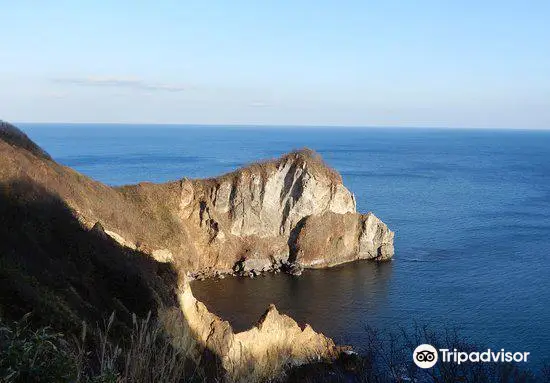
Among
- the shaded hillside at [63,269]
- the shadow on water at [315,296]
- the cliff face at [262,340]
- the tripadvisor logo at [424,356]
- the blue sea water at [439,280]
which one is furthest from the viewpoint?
the shadow on water at [315,296]

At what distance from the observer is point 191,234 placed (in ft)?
207

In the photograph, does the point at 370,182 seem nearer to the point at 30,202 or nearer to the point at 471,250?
the point at 471,250

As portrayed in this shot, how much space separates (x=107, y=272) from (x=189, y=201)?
3516cm

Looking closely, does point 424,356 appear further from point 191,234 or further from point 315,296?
point 191,234

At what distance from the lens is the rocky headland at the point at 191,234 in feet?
93.2

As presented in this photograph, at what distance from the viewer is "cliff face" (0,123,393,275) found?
61.5m

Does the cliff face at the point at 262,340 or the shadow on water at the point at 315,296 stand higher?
the cliff face at the point at 262,340

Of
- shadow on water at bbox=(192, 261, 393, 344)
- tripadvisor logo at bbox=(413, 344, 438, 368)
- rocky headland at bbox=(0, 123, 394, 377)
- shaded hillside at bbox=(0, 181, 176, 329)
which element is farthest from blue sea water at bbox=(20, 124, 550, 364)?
tripadvisor logo at bbox=(413, 344, 438, 368)

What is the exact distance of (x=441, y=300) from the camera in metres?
49.4

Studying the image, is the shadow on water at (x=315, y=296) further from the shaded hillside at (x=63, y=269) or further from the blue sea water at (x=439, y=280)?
the shaded hillside at (x=63, y=269)

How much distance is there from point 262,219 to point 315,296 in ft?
55.6

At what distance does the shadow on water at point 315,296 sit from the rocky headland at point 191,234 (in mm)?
3051

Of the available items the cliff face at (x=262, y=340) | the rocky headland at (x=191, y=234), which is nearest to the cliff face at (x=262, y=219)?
the rocky headland at (x=191, y=234)

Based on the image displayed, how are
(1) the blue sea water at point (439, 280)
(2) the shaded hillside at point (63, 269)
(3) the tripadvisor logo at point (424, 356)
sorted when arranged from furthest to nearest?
1. (1) the blue sea water at point (439, 280)
2. (2) the shaded hillside at point (63, 269)
3. (3) the tripadvisor logo at point (424, 356)
